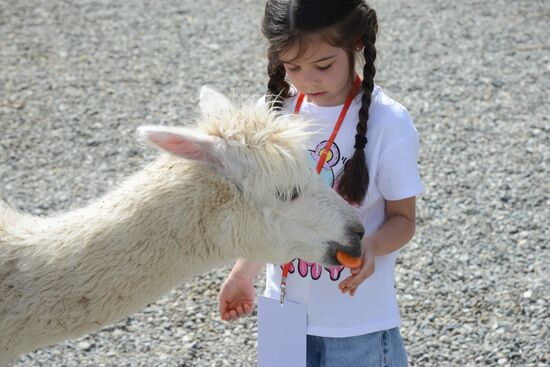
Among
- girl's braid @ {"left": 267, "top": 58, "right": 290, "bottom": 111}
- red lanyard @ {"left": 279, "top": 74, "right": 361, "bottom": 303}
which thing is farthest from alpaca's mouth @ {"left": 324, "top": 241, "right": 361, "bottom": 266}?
girl's braid @ {"left": 267, "top": 58, "right": 290, "bottom": 111}

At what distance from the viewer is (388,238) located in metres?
2.56

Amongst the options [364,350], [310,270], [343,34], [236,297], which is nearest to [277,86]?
[343,34]

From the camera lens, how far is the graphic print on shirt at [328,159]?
2.66 meters

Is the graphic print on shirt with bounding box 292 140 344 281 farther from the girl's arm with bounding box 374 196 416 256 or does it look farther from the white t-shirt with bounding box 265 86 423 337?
the girl's arm with bounding box 374 196 416 256

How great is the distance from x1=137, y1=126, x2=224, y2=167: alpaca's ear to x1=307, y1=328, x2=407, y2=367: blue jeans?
73cm

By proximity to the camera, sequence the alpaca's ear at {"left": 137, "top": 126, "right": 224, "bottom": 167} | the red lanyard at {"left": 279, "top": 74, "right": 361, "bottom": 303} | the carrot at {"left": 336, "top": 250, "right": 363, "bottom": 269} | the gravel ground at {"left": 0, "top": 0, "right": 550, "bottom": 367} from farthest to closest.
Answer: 1. the gravel ground at {"left": 0, "top": 0, "right": 550, "bottom": 367}
2. the red lanyard at {"left": 279, "top": 74, "right": 361, "bottom": 303}
3. the carrot at {"left": 336, "top": 250, "right": 363, "bottom": 269}
4. the alpaca's ear at {"left": 137, "top": 126, "right": 224, "bottom": 167}

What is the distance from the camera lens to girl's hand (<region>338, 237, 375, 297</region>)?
245 cm

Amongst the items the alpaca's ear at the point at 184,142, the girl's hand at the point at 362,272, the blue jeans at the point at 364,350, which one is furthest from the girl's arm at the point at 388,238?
the alpaca's ear at the point at 184,142

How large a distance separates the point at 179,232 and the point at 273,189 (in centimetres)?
33

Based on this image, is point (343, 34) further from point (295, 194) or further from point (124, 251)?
point (124, 251)

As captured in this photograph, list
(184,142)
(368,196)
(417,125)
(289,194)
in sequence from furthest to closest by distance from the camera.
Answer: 1. (417,125)
2. (368,196)
3. (289,194)
4. (184,142)

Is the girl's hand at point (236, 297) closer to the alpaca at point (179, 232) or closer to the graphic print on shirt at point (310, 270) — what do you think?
the graphic print on shirt at point (310, 270)

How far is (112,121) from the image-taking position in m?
6.79

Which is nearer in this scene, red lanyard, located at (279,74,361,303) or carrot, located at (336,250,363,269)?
carrot, located at (336,250,363,269)
